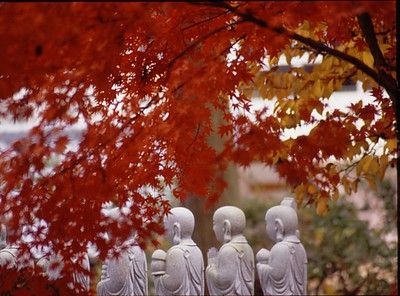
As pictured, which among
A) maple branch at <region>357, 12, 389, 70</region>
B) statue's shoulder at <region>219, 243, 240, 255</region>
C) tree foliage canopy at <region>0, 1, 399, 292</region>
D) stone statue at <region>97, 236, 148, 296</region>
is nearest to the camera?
tree foliage canopy at <region>0, 1, 399, 292</region>

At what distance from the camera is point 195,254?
11664 millimetres

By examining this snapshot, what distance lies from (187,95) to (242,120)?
1.70 ft

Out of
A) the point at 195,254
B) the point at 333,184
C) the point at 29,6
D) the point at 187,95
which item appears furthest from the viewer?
the point at 195,254

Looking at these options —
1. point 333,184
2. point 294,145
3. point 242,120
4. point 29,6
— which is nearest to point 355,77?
point 333,184

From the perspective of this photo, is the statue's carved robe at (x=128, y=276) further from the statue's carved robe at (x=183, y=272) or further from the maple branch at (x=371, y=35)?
the maple branch at (x=371, y=35)

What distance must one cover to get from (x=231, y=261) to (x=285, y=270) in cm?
52

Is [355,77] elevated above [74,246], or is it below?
above

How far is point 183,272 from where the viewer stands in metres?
11.6

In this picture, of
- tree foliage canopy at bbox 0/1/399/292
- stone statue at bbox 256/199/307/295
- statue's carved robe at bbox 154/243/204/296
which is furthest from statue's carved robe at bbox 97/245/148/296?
tree foliage canopy at bbox 0/1/399/292

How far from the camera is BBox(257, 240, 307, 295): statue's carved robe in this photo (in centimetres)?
1158

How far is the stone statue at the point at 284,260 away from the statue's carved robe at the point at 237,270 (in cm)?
20

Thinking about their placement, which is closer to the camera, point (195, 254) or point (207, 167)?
point (207, 167)

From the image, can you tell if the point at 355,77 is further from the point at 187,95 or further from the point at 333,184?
the point at 187,95

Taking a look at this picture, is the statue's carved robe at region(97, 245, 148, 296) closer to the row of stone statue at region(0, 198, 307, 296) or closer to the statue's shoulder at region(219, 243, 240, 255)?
the row of stone statue at region(0, 198, 307, 296)
